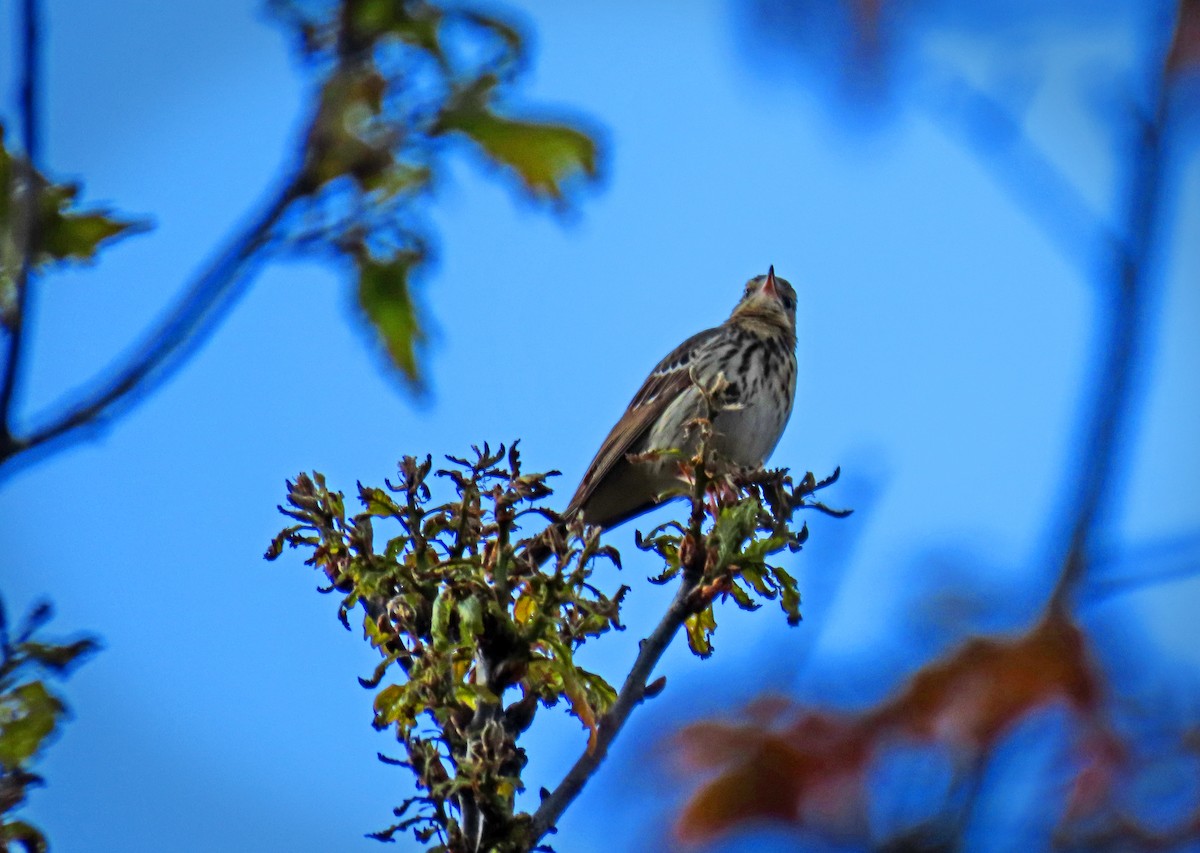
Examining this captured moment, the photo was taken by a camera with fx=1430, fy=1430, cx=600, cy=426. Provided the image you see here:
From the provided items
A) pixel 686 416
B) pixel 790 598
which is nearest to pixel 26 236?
pixel 790 598

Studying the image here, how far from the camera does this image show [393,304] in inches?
112

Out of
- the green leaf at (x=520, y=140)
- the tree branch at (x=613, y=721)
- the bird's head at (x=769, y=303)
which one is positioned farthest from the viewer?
the bird's head at (x=769, y=303)

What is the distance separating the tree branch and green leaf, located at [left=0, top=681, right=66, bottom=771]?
884 millimetres

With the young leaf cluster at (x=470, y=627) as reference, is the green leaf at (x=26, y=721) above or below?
below

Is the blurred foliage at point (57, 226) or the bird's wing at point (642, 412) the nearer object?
the blurred foliage at point (57, 226)

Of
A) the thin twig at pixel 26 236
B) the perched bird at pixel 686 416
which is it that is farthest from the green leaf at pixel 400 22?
the perched bird at pixel 686 416

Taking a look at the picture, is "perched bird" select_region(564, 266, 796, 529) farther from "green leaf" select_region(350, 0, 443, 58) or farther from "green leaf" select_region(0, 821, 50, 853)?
"green leaf" select_region(0, 821, 50, 853)

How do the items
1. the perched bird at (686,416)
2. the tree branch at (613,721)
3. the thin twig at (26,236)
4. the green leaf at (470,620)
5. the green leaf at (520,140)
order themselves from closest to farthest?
the thin twig at (26,236)
the tree branch at (613,721)
the green leaf at (470,620)
the green leaf at (520,140)
the perched bird at (686,416)

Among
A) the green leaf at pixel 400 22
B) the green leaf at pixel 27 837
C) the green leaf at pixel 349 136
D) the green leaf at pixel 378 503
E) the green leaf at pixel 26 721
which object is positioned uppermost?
the green leaf at pixel 400 22

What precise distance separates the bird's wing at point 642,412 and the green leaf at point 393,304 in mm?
3529

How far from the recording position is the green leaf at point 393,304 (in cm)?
282

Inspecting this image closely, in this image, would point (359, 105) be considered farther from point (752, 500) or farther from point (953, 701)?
point (953, 701)

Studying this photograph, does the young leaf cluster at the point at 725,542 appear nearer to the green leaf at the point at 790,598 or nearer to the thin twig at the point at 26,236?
the green leaf at the point at 790,598

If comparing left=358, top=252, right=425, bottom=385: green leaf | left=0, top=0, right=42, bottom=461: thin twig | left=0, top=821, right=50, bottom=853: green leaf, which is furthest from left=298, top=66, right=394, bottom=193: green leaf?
left=0, top=821, right=50, bottom=853: green leaf
